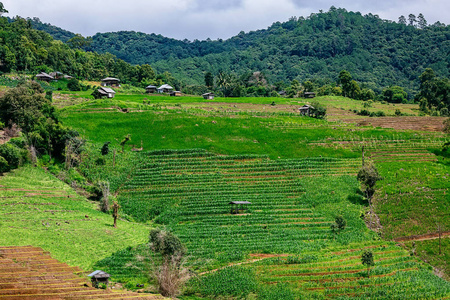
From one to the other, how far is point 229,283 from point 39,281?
16.6 m

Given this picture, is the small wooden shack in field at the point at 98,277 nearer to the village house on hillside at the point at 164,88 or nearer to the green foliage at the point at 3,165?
the green foliage at the point at 3,165

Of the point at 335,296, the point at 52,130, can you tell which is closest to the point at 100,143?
the point at 52,130

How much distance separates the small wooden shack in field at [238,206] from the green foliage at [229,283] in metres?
14.3

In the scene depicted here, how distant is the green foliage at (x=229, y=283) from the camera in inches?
1453

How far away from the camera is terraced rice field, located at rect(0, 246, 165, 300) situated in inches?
920

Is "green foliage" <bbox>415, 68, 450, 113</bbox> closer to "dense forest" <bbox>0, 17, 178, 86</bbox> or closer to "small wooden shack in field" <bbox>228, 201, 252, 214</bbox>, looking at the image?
"dense forest" <bbox>0, 17, 178, 86</bbox>

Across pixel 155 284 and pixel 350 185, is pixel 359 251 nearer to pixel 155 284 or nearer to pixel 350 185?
pixel 350 185

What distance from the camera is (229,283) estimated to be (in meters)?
38.0

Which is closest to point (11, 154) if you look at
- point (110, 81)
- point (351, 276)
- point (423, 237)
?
point (351, 276)

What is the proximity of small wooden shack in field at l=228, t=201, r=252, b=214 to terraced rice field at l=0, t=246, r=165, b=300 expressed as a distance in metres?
26.2

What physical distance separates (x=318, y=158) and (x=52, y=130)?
36.6 m

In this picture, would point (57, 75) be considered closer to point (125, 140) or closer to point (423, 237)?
point (125, 140)

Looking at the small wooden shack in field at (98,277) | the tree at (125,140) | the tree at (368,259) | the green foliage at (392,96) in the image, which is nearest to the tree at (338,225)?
the tree at (368,259)

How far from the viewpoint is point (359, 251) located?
46.5 m
